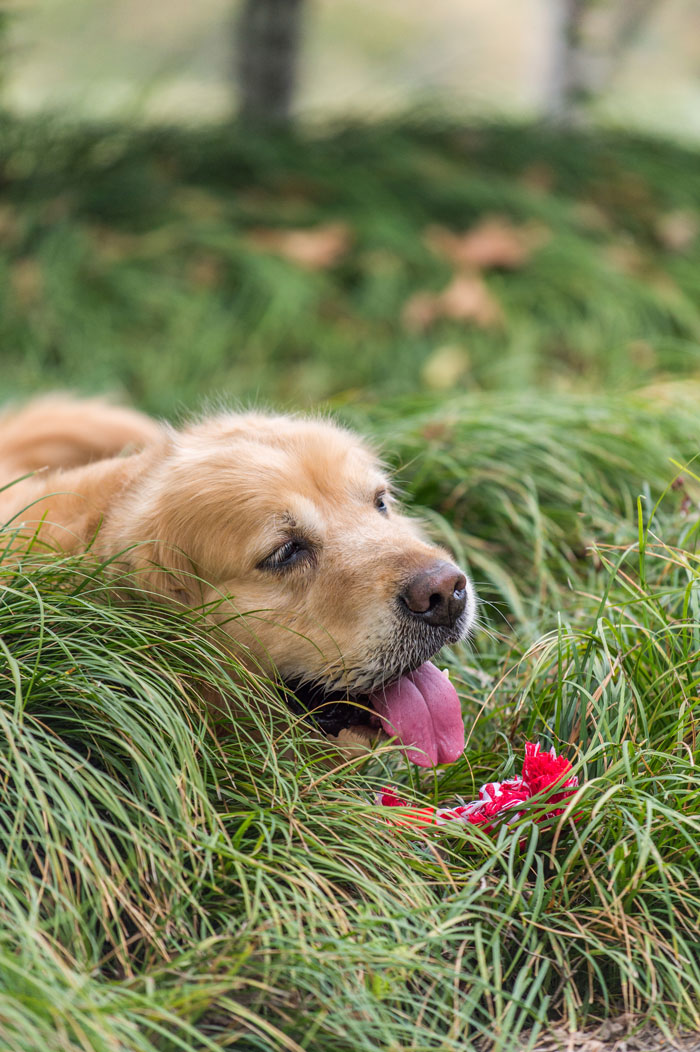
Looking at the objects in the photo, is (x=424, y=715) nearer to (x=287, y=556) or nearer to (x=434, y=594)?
(x=434, y=594)

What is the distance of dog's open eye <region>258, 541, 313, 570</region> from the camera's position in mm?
2982

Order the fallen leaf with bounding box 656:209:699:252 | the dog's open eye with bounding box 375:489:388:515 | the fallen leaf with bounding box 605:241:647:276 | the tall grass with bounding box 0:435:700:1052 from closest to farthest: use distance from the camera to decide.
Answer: the tall grass with bounding box 0:435:700:1052 → the dog's open eye with bounding box 375:489:388:515 → the fallen leaf with bounding box 605:241:647:276 → the fallen leaf with bounding box 656:209:699:252

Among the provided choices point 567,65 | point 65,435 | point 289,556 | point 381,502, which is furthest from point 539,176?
point 289,556

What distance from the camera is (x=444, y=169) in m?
8.51

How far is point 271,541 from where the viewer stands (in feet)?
9.74

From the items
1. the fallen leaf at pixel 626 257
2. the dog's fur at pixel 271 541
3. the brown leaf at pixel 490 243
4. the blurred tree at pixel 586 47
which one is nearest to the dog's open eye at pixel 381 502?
the dog's fur at pixel 271 541

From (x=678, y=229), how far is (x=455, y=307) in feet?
7.37

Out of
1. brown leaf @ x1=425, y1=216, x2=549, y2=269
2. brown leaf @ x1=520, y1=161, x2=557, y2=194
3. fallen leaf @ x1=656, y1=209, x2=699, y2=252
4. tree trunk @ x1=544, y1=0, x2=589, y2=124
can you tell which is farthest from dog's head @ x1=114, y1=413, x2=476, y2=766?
tree trunk @ x1=544, y1=0, x2=589, y2=124

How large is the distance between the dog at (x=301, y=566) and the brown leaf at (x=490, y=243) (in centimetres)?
467

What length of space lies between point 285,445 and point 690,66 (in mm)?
12620

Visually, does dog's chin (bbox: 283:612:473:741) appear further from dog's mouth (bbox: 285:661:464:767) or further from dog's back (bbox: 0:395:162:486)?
dog's back (bbox: 0:395:162:486)

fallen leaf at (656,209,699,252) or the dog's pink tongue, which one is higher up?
the dog's pink tongue

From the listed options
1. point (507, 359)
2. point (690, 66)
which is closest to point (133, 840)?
point (507, 359)

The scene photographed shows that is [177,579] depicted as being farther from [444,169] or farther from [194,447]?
[444,169]
